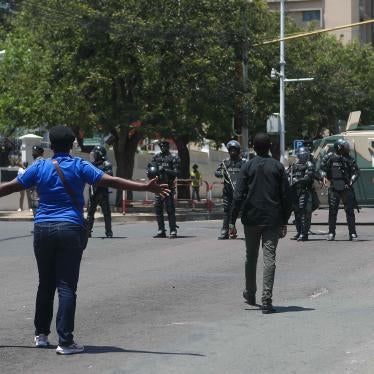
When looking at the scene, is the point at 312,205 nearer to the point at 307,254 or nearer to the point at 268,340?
the point at 307,254

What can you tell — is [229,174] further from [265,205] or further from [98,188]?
[265,205]

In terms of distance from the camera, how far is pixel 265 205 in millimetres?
9773

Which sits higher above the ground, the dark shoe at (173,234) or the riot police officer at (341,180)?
the riot police officer at (341,180)

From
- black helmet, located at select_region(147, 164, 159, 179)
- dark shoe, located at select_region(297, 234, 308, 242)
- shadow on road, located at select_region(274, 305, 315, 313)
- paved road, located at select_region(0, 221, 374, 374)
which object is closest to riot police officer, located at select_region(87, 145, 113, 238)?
black helmet, located at select_region(147, 164, 159, 179)

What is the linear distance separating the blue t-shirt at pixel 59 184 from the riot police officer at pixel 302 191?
1070 cm

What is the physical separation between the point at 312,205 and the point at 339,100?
34.5 meters

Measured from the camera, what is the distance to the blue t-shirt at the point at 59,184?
7645mm

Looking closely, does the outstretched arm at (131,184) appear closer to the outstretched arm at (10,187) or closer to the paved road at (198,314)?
the outstretched arm at (10,187)

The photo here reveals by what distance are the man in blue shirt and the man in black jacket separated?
2.21 meters

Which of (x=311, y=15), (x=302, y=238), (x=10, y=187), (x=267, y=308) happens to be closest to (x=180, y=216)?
(x=302, y=238)

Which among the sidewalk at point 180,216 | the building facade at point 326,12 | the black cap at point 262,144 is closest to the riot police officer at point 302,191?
the sidewalk at point 180,216

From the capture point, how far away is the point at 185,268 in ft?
45.8

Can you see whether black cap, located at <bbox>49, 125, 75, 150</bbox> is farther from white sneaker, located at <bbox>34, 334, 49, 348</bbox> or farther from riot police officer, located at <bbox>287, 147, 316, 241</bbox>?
riot police officer, located at <bbox>287, 147, 316, 241</bbox>

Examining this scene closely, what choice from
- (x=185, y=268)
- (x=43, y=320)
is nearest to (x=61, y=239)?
(x=43, y=320)
